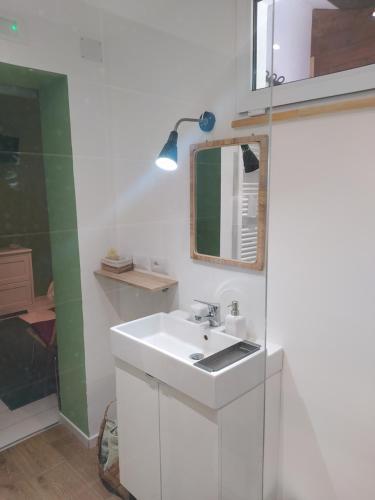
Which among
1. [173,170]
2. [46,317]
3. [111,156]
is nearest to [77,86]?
[111,156]

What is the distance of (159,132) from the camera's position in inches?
76.7

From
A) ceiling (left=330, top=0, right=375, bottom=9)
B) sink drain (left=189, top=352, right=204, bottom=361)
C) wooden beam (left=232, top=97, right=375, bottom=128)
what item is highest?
ceiling (left=330, top=0, right=375, bottom=9)

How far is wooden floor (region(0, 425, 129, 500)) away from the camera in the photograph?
1899mm

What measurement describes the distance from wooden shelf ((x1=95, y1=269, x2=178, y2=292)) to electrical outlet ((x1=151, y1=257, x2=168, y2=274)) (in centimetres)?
2

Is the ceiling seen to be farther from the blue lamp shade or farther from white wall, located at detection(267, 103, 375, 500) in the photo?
the blue lamp shade

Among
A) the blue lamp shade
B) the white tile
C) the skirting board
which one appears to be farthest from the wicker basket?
the blue lamp shade

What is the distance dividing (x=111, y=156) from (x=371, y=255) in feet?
5.01

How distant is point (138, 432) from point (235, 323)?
70cm

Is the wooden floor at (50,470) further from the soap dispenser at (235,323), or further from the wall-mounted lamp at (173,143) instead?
the wall-mounted lamp at (173,143)

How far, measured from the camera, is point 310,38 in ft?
4.77

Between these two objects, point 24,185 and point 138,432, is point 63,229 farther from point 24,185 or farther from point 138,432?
point 138,432

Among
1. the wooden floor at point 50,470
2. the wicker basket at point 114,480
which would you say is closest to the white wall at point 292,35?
the wicker basket at point 114,480

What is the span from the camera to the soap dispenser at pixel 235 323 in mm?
1631

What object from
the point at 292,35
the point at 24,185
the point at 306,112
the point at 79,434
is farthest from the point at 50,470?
the point at 292,35
